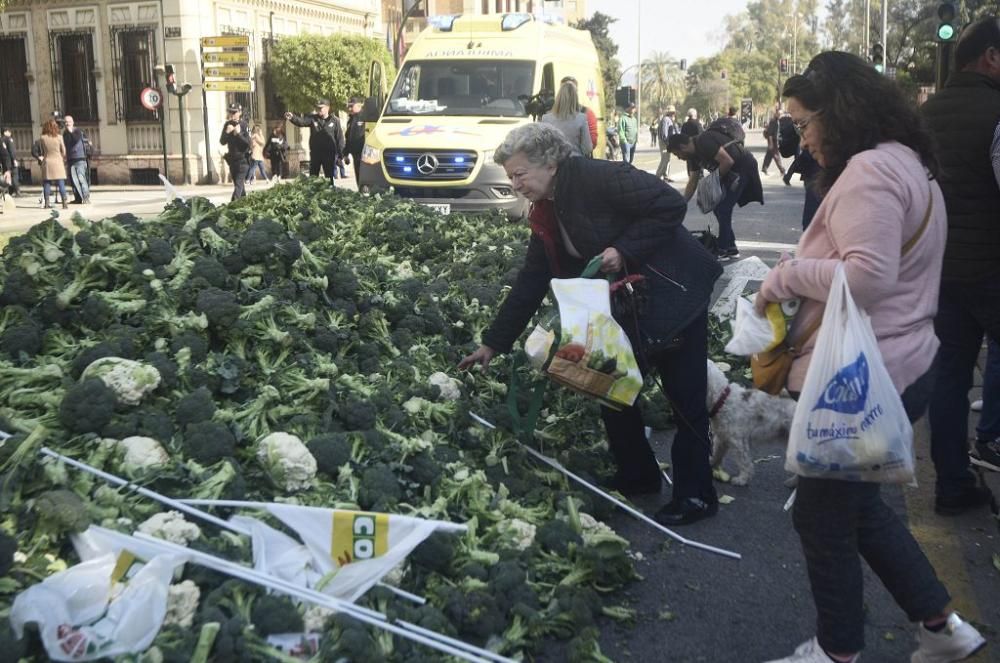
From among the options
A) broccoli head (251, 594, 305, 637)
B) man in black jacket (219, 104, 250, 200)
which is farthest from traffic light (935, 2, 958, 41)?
man in black jacket (219, 104, 250, 200)

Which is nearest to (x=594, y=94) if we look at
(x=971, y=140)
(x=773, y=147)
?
(x=773, y=147)

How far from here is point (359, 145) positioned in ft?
70.4

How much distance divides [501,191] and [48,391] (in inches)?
442

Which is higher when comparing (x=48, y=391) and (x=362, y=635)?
(x=48, y=391)

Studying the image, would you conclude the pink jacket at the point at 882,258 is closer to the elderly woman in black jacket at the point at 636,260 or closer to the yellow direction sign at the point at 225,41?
the elderly woman in black jacket at the point at 636,260

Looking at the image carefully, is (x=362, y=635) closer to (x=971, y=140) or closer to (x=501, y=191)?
→ (x=971, y=140)

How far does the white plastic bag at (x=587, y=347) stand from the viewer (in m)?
4.46

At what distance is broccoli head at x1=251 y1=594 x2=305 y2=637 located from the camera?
11.2ft

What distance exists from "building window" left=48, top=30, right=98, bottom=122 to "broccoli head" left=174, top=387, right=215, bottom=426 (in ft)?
111

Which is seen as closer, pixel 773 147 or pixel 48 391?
pixel 48 391

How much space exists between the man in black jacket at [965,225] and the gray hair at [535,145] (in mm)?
1697

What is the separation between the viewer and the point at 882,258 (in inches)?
128

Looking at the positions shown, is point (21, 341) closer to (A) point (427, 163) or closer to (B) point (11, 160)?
(A) point (427, 163)

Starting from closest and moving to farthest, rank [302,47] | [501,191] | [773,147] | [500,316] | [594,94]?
[500,316], [501,191], [594,94], [773,147], [302,47]
